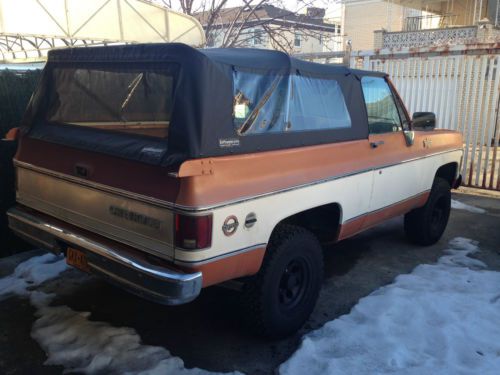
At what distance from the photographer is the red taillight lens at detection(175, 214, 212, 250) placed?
2699mm

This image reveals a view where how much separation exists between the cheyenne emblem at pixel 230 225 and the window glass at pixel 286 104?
0.56 metres

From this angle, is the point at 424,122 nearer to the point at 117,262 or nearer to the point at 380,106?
the point at 380,106

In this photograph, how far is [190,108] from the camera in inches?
110

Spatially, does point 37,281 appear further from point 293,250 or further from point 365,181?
point 365,181

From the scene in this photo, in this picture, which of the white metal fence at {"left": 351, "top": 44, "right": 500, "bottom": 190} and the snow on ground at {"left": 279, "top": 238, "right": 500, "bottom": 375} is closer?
the snow on ground at {"left": 279, "top": 238, "right": 500, "bottom": 375}

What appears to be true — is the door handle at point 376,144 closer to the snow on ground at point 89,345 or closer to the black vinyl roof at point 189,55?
the black vinyl roof at point 189,55

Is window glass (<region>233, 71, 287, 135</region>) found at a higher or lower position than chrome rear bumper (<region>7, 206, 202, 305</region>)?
higher

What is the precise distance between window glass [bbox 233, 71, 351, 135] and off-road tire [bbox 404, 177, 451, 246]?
6.77 ft

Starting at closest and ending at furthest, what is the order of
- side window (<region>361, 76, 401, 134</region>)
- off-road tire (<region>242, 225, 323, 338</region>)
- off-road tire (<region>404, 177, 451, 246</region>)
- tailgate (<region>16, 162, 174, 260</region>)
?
tailgate (<region>16, 162, 174, 260</region>), off-road tire (<region>242, 225, 323, 338</region>), side window (<region>361, 76, 401, 134</region>), off-road tire (<region>404, 177, 451, 246</region>)

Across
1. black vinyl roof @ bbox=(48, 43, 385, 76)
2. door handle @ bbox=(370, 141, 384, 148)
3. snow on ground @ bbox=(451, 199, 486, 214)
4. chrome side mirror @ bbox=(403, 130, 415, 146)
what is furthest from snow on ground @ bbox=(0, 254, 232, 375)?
snow on ground @ bbox=(451, 199, 486, 214)

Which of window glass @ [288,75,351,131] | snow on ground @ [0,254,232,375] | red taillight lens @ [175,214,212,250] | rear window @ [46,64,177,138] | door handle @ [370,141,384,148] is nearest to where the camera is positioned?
red taillight lens @ [175,214,212,250]

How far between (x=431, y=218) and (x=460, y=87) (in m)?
3.76

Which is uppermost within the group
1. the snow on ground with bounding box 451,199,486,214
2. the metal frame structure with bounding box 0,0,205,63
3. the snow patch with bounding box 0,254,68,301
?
the metal frame structure with bounding box 0,0,205,63

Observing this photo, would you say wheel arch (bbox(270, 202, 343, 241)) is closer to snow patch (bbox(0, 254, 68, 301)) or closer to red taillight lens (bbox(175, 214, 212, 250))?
red taillight lens (bbox(175, 214, 212, 250))
